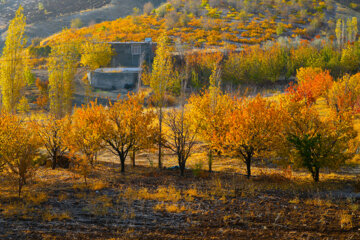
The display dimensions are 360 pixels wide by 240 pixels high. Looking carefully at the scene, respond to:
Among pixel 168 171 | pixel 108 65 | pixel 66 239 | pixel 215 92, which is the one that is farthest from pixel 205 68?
pixel 66 239

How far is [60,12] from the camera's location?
11444cm

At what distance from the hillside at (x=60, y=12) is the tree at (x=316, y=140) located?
90.3m

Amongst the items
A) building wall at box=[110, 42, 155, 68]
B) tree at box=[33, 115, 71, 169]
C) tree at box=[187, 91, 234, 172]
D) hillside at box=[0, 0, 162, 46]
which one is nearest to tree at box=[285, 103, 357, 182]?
tree at box=[187, 91, 234, 172]

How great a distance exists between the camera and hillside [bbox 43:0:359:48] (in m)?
77.3

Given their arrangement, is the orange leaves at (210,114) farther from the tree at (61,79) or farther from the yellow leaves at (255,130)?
the tree at (61,79)

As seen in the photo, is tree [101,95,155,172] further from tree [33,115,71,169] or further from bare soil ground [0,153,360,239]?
tree [33,115,71,169]

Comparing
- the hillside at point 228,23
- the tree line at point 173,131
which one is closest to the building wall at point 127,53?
the hillside at point 228,23

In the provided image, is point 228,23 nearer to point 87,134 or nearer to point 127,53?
point 127,53

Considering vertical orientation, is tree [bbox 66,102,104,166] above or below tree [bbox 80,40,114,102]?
below

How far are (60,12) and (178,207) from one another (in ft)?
389

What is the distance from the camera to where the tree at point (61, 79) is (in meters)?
28.3

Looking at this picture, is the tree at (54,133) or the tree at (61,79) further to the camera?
the tree at (61,79)

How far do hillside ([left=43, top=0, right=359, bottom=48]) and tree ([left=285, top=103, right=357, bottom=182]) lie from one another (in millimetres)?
52958

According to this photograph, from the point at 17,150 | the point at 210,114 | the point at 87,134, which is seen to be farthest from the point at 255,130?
the point at 17,150
